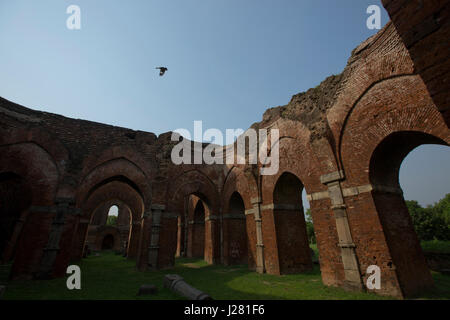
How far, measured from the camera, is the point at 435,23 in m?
2.57

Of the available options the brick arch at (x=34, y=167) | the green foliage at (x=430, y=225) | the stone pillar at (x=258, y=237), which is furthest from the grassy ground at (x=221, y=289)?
the green foliage at (x=430, y=225)

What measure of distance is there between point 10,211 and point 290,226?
17115mm

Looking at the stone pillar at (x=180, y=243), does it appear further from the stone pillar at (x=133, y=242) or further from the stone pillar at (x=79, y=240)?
the stone pillar at (x=79, y=240)

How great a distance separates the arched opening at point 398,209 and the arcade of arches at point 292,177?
0.04 meters

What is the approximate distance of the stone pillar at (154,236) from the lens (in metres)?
10.5

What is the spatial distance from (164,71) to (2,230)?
14631 mm

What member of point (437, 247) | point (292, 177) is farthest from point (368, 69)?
point (437, 247)

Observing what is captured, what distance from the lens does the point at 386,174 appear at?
6.53 m

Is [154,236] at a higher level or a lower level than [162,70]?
lower

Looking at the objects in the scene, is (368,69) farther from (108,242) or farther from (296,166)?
(108,242)

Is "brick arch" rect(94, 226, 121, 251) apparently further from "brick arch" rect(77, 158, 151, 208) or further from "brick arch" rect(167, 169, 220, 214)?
"brick arch" rect(167, 169, 220, 214)

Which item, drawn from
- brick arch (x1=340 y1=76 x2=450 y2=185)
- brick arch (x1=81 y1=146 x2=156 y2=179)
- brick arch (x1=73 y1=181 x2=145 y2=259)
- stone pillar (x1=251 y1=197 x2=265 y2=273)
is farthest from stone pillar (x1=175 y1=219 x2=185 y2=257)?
brick arch (x1=340 y1=76 x2=450 y2=185)
